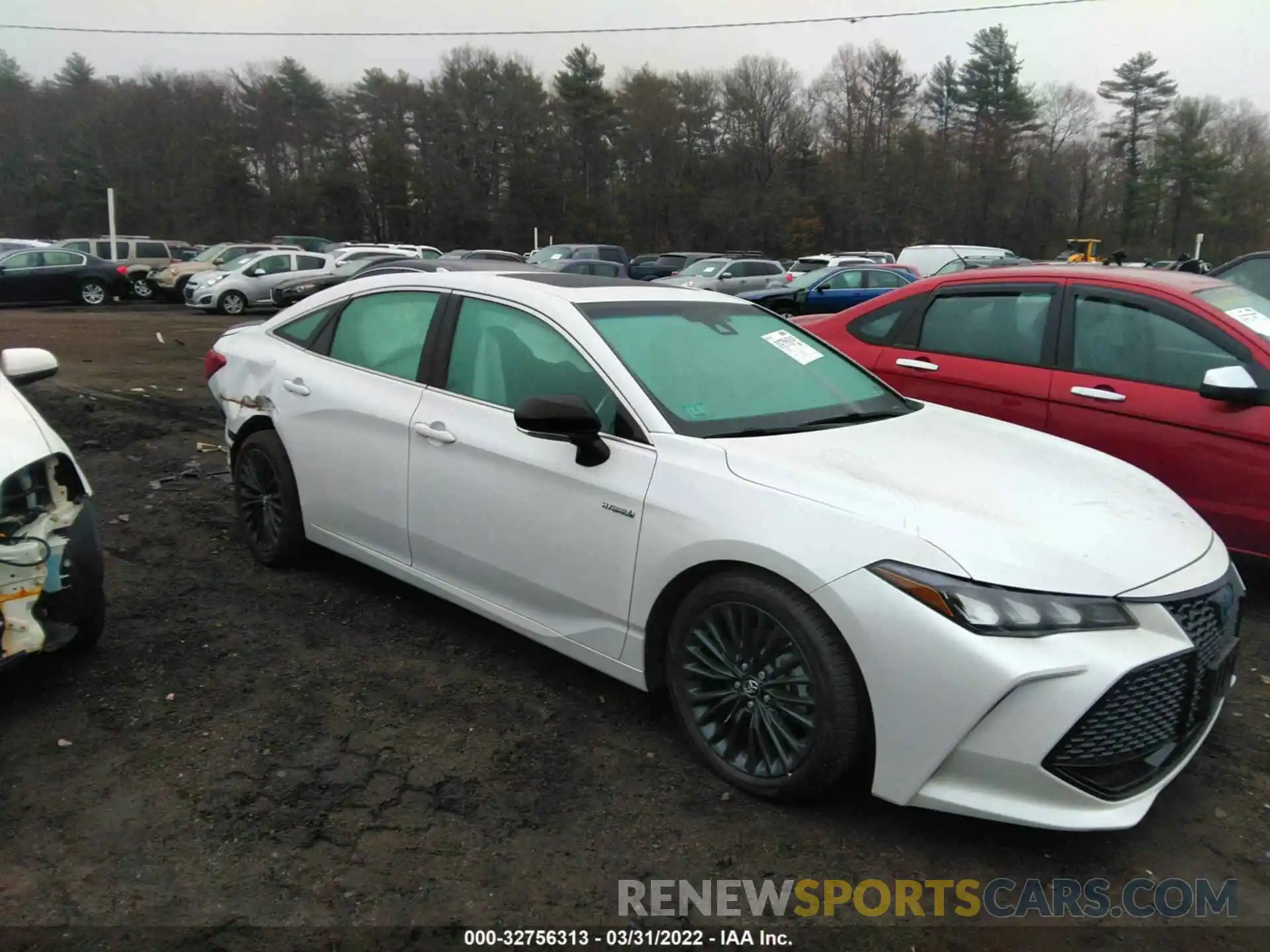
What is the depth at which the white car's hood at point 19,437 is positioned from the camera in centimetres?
329

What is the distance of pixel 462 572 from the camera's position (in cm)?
366

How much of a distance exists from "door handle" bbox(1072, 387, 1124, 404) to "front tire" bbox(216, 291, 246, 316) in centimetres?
2168

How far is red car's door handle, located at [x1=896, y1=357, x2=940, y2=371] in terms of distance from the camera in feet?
17.7

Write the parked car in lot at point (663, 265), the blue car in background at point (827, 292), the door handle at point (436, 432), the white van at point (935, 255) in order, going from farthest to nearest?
the parked car in lot at point (663, 265) < the white van at point (935, 255) < the blue car in background at point (827, 292) < the door handle at point (436, 432)

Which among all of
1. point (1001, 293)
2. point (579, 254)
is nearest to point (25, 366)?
point (1001, 293)

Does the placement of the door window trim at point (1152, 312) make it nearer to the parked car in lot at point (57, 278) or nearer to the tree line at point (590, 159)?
the parked car in lot at point (57, 278)

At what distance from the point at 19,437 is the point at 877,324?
4512mm

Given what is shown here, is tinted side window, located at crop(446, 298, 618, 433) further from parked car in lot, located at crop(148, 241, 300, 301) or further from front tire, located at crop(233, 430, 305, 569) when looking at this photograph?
parked car in lot, located at crop(148, 241, 300, 301)

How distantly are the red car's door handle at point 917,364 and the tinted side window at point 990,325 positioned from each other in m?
0.09

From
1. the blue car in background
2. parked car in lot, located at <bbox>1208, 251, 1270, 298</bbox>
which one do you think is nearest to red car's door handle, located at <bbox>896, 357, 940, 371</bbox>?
parked car in lot, located at <bbox>1208, 251, 1270, 298</bbox>

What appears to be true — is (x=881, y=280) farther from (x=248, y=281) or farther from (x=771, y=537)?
(x=771, y=537)

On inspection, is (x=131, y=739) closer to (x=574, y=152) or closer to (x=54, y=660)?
(x=54, y=660)

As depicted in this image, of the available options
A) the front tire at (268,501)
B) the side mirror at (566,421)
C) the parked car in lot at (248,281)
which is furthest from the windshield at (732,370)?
the parked car in lot at (248,281)

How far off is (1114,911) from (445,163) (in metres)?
65.9
